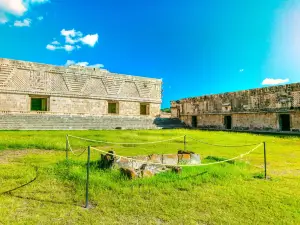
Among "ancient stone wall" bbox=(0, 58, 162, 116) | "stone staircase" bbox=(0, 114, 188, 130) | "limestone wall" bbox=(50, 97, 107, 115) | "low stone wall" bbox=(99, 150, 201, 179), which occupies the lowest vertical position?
"low stone wall" bbox=(99, 150, 201, 179)

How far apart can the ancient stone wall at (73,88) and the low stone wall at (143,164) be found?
1434 cm

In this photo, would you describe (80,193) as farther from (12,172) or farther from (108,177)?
(12,172)

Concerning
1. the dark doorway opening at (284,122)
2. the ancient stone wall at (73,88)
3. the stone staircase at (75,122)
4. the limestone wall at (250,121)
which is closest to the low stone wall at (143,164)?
the stone staircase at (75,122)

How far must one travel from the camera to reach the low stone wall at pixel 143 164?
198 inches

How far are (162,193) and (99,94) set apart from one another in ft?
57.3

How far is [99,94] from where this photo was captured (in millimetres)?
20891

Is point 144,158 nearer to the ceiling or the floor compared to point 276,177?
nearer to the ceiling

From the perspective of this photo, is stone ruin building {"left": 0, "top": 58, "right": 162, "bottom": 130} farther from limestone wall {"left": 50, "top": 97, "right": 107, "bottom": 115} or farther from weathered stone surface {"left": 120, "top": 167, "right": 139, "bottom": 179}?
weathered stone surface {"left": 120, "top": 167, "right": 139, "bottom": 179}

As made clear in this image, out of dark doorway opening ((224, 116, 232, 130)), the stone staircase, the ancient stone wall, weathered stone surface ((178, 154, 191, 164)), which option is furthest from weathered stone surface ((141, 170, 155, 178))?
dark doorway opening ((224, 116, 232, 130))

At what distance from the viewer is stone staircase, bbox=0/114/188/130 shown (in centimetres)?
1495

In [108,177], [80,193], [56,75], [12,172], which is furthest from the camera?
[56,75]

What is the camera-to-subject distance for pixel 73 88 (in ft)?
64.4

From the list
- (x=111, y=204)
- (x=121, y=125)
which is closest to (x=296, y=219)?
(x=111, y=204)

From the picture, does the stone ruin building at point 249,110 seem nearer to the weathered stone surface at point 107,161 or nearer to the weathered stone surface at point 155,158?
the weathered stone surface at point 155,158
